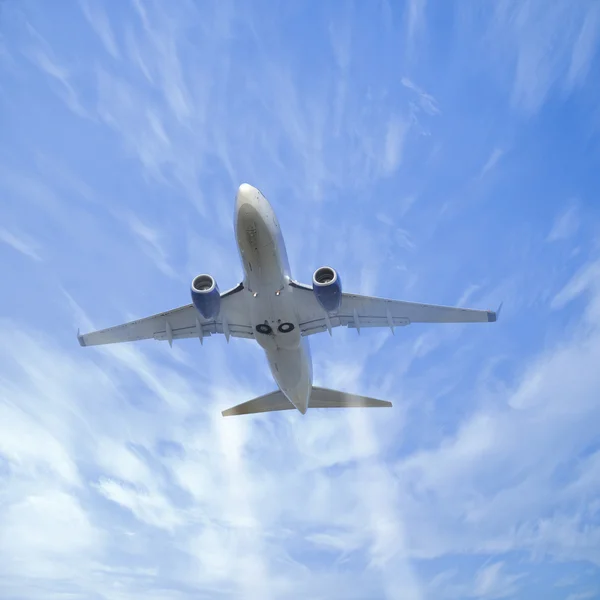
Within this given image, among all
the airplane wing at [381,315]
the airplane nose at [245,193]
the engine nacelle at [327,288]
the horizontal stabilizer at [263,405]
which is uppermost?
the airplane nose at [245,193]

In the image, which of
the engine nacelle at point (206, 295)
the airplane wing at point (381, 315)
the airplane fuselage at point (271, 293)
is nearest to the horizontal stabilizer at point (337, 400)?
the airplane fuselage at point (271, 293)

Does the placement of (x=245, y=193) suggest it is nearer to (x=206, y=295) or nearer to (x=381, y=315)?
(x=206, y=295)

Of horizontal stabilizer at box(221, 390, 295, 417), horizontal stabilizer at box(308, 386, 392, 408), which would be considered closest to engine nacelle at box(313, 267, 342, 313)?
horizontal stabilizer at box(308, 386, 392, 408)

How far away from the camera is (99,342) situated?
2792 centimetres

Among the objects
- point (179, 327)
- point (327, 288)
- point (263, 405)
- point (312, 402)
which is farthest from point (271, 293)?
point (312, 402)

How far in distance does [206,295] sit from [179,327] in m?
5.19

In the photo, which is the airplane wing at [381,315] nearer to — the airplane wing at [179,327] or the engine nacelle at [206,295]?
the airplane wing at [179,327]

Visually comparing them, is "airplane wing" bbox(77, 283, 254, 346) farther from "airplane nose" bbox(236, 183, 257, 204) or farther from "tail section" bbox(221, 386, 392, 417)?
"airplane nose" bbox(236, 183, 257, 204)

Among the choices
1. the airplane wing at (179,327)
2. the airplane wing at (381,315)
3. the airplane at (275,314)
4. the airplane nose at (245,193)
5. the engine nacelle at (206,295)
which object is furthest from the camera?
the airplane wing at (179,327)

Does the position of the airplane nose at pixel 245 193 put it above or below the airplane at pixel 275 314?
above

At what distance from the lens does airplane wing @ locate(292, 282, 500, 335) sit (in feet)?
84.1

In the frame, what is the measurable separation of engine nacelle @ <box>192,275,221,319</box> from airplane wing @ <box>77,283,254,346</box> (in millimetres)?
2093

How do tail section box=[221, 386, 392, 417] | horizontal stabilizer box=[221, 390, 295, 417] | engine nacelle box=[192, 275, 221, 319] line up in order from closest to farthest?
1. engine nacelle box=[192, 275, 221, 319]
2. tail section box=[221, 386, 392, 417]
3. horizontal stabilizer box=[221, 390, 295, 417]

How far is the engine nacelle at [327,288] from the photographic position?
2222 centimetres
